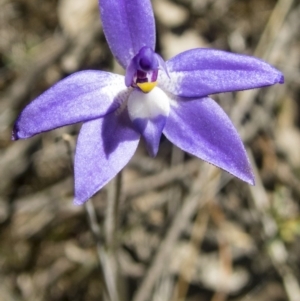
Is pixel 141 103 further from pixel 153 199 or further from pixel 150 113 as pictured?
pixel 153 199

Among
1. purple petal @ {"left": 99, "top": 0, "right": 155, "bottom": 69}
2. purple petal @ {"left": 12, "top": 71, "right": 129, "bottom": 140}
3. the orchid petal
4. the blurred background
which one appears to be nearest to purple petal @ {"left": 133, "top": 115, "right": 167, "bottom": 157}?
the orchid petal

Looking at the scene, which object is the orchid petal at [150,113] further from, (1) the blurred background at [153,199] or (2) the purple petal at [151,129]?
(1) the blurred background at [153,199]

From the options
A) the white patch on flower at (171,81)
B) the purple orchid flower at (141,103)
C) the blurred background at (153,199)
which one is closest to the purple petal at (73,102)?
the purple orchid flower at (141,103)

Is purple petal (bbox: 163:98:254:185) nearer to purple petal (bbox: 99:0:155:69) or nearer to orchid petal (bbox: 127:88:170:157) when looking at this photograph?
orchid petal (bbox: 127:88:170:157)

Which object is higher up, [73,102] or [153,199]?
[73,102]

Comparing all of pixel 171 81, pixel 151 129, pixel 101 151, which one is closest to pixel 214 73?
pixel 171 81

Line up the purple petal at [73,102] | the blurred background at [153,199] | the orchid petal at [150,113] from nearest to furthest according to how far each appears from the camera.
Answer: the purple petal at [73,102] < the orchid petal at [150,113] < the blurred background at [153,199]
